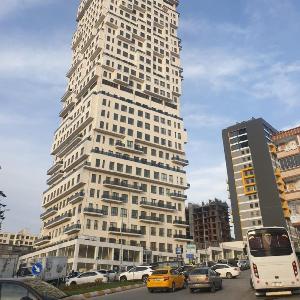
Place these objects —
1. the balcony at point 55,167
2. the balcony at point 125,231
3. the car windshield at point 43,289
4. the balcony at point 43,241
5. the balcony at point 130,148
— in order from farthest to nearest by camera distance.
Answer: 1. the balcony at point 55,167
2. the balcony at point 43,241
3. the balcony at point 130,148
4. the balcony at point 125,231
5. the car windshield at point 43,289

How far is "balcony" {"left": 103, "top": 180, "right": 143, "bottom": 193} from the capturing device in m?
69.2

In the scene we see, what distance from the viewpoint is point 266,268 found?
56.4ft

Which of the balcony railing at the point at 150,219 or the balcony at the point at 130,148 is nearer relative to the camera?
the balcony railing at the point at 150,219

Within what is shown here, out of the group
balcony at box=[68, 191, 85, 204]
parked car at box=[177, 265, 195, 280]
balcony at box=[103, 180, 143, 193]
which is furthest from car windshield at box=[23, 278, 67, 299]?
balcony at box=[103, 180, 143, 193]

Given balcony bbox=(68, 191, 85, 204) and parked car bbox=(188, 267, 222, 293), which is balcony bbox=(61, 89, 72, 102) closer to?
balcony bbox=(68, 191, 85, 204)

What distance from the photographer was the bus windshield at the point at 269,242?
57.8 ft

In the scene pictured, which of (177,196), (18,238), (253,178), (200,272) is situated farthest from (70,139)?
(18,238)

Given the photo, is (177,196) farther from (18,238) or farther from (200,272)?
(18,238)

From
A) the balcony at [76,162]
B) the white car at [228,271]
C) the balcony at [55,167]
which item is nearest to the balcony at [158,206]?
the balcony at [76,162]

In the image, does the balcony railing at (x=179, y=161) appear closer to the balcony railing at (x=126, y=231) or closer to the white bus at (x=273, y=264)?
the balcony railing at (x=126, y=231)

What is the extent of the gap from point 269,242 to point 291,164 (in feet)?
70.4

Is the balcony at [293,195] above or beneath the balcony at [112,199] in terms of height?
beneath

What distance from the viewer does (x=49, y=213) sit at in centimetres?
7981

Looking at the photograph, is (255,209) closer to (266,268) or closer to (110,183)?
(110,183)
